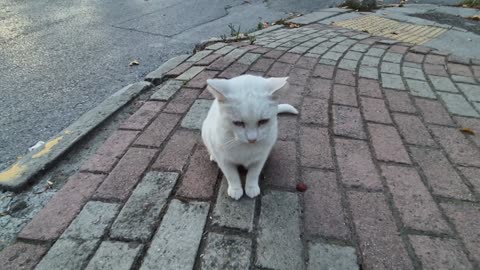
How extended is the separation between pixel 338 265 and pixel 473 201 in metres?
1.08

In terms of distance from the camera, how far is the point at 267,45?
175 inches

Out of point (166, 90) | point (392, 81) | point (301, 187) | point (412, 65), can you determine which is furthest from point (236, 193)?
point (412, 65)

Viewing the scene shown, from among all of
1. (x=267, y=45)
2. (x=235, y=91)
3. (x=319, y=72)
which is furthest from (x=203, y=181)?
(x=267, y=45)

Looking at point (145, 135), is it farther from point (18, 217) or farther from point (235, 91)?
point (235, 91)

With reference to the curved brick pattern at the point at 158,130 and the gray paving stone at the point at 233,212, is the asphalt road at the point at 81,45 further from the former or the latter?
the gray paving stone at the point at 233,212

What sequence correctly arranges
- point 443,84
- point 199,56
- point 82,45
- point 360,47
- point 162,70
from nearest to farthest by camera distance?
point 443,84
point 162,70
point 199,56
point 360,47
point 82,45

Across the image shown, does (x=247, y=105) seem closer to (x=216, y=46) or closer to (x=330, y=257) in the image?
(x=330, y=257)

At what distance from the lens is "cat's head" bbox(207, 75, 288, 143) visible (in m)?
1.70

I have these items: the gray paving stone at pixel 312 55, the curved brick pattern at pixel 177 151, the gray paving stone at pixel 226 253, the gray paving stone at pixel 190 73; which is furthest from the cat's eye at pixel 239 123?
the gray paving stone at pixel 312 55

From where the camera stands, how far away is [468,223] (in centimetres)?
195

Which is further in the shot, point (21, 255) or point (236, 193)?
point (236, 193)

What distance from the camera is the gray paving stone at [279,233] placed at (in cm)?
170

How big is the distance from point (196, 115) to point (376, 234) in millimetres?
1700

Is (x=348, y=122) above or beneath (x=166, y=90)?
beneath
